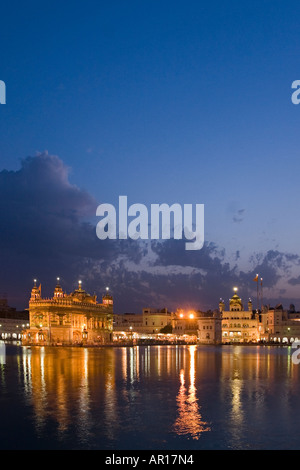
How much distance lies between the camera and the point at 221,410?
959 inches

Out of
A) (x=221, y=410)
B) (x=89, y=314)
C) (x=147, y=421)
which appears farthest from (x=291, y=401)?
(x=89, y=314)

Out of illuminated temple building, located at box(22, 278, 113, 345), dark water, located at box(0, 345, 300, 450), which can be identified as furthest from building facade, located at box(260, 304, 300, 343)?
dark water, located at box(0, 345, 300, 450)

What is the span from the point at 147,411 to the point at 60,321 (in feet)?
258

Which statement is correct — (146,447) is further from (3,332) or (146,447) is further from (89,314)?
(3,332)


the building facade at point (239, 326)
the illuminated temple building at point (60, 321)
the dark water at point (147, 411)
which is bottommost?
the building facade at point (239, 326)

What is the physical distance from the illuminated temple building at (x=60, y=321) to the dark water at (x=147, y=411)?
60.7 meters

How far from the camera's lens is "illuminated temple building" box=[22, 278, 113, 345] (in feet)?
324

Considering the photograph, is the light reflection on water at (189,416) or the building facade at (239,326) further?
the building facade at (239,326)

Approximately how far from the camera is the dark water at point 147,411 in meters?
18.8

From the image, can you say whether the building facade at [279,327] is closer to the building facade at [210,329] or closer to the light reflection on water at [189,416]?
the building facade at [210,329]

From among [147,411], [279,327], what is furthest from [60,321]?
[147,411]

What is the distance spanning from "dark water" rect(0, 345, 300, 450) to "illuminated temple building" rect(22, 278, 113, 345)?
199 ft

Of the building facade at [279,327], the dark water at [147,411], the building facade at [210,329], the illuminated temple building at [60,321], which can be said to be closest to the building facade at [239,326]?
the building facade at [279,327]
